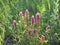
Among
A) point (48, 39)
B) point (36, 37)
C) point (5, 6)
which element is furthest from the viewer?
point (5, 6)

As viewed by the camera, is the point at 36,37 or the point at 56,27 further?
the point at 56,27

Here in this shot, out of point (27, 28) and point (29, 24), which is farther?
point (29, 24)

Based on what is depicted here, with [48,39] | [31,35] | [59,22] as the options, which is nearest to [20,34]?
[31,35]

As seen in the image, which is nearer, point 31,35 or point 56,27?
point 31,35

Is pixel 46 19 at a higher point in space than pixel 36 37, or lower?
higher

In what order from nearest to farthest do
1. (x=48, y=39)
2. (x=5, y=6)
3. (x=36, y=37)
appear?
(x=36, y=37) → (x=48, y=39) → (x=5, y=6)

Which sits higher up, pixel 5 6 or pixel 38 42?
pixel 5 6

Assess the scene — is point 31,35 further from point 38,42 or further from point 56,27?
point 56,27

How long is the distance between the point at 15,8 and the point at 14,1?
143mm

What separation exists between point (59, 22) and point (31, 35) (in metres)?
0.42

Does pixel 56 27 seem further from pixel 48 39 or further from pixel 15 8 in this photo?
pixel 15 8

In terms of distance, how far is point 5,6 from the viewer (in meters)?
2.72

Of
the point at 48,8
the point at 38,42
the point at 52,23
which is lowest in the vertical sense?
the point at 38,42

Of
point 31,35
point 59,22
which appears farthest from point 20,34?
point 59,22
